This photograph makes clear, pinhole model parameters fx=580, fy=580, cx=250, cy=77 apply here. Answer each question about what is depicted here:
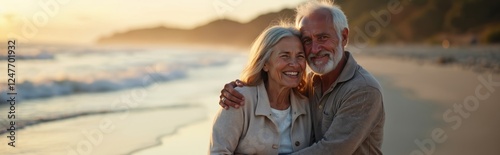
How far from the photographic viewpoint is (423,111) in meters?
8.37

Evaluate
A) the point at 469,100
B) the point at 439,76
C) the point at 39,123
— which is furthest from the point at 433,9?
the point at 39,123

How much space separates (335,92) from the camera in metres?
3.89

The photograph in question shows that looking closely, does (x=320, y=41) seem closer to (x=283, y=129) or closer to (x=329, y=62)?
(x=329, y=62)

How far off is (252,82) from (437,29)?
146 feet

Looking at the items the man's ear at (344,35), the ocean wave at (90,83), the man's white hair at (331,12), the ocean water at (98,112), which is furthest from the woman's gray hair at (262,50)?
the ocean wave at (90,83)

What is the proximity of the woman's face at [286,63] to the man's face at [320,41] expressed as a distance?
0.45 ft

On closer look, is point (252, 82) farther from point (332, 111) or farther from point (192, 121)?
point (192, 121)

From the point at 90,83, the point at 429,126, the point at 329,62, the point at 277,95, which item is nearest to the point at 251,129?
the point at 277,95

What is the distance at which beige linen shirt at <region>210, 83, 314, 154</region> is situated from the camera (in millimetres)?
3523

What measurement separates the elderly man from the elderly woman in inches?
4.4

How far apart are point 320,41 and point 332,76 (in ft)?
1.01

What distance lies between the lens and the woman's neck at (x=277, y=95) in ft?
12.4

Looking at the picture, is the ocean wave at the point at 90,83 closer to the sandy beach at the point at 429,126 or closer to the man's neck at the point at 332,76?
the sandy beach at the point at 429,126

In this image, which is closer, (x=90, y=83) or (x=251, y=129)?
(x=251, y=129)
